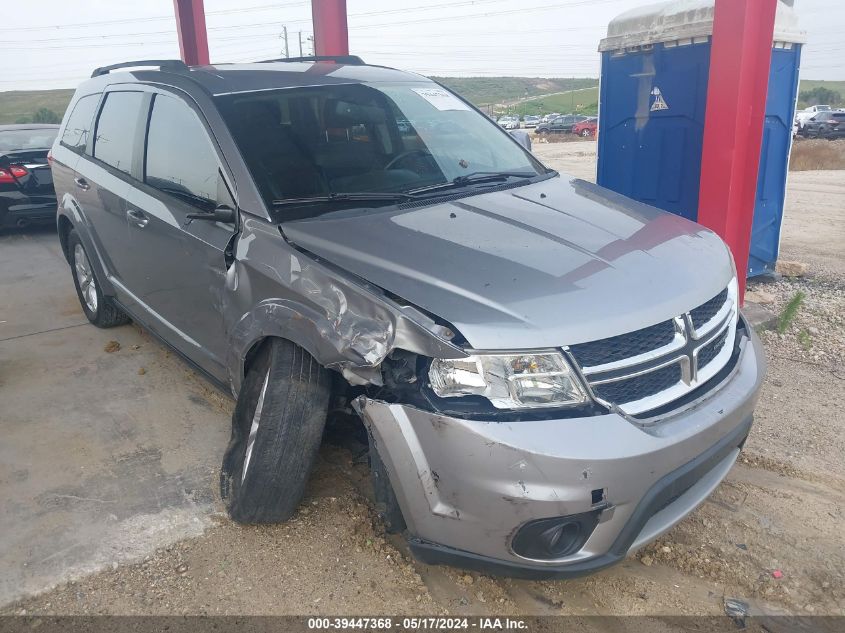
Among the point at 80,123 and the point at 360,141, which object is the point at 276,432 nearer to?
the point at 360,141

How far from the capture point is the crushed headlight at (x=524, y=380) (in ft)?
6.77

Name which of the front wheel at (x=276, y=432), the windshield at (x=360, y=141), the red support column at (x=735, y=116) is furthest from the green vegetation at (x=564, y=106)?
the front wheel at (x=276, y=432)

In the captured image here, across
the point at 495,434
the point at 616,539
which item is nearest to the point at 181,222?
the point at 495,434

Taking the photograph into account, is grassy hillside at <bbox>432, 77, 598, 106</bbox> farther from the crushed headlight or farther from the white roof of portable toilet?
the crushed headlight

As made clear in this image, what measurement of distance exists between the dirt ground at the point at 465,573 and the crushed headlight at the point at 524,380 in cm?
84

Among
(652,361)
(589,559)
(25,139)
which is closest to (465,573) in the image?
(589,559)

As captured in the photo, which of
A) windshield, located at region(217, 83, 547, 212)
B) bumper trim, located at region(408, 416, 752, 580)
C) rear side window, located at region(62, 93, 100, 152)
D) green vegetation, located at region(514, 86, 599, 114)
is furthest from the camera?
green vegetation, located at region(514, 86, 599, 114)

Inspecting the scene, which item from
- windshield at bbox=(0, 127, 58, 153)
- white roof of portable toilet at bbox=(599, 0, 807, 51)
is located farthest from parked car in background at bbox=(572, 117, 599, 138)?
white roof of portable toilet at bbox=(599, 0, 807, 51)

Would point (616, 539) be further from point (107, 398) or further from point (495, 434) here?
point (107, 398)

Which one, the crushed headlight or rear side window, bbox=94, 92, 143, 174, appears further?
rear side window, bbox=94, 92, 143, 174

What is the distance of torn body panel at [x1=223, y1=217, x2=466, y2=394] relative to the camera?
2.16 m

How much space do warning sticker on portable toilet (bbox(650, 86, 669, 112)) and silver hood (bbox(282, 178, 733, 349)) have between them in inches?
107

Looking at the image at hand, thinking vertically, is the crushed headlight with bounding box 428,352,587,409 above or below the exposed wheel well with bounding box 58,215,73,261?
above

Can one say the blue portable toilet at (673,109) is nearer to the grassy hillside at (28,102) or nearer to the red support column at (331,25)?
the red support column at (331,25)
